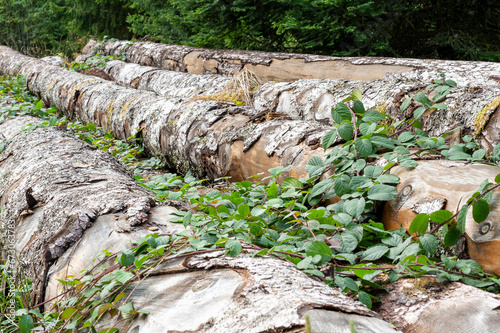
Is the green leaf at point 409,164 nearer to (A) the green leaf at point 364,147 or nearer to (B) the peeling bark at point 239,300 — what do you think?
(A) the green leaf at point 364,147

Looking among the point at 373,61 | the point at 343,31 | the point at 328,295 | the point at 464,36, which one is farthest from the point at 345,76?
the point at 328,295

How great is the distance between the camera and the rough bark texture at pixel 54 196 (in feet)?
5.23

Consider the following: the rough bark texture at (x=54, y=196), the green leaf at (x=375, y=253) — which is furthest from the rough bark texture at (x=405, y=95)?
the rough bark texture at (x=54, y=196)

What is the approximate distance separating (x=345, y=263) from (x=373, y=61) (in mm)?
2889

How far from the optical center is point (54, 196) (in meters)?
1.88

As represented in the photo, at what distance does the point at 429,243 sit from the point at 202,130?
2037mm

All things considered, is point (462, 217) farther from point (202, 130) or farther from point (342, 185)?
point (202, 130)

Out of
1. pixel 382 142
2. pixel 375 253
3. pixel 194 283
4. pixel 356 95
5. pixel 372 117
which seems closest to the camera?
pixel 194 283

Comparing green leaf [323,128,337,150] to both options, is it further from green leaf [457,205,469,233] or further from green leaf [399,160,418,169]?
green leaf [457,205,469,233]

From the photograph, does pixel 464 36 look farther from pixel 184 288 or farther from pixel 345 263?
pixel 184 288

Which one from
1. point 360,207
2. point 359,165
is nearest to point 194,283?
point 360,207

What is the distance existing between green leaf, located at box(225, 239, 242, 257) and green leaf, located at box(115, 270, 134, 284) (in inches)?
12.1

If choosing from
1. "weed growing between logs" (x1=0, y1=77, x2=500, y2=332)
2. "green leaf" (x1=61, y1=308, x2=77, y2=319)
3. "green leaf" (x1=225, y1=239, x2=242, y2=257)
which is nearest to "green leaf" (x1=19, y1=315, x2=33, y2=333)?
"weed growing between logs" (x1=0, y1=77, x2=500, y2=332)

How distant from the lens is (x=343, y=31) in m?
5.22
